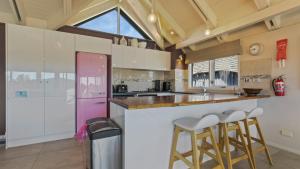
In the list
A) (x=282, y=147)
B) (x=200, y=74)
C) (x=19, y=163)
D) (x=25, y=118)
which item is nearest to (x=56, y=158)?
(x=19, y=163)

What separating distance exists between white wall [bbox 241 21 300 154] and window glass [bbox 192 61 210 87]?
137 centimetres

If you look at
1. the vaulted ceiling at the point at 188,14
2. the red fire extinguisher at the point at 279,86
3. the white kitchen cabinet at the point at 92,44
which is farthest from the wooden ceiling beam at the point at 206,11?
the white kitchen cabinet at the point at 92,44

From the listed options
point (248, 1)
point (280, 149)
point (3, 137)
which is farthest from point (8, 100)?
point (280, 149)

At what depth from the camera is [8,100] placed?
2.73 meters

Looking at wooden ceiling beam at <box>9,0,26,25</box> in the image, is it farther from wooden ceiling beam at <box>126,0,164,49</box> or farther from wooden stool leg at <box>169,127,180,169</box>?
wooden stool leg at <box>169,127,180,169</box>

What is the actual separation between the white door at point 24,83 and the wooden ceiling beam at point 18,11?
1.25ft

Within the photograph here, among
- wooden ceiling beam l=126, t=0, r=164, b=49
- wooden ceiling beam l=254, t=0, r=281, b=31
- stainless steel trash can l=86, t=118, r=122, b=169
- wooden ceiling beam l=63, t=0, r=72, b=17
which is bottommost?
stainless steel trash can l=86, t=118, r=122, b=169

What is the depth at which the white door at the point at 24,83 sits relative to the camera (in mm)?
2752

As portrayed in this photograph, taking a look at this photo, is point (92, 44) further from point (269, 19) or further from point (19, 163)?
point (269, 19)

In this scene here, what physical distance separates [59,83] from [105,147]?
2122mm

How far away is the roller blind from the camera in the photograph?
3.41m

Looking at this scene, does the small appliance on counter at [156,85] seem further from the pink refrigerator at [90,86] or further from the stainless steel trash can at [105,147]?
the stainless steel trash can at [105,147]

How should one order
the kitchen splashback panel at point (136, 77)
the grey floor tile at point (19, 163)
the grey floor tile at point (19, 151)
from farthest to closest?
1. the kitchen splashback panel at point (136, 77)
2. the grey floor tile at point (19, 151)
3. the grey floor tile at point (19, 163)

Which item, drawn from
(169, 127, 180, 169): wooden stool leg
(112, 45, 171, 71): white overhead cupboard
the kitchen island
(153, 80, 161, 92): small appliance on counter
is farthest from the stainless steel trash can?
(153, 80, 161, 92): small appliance on counter
